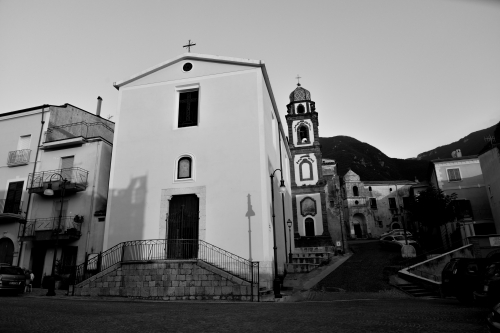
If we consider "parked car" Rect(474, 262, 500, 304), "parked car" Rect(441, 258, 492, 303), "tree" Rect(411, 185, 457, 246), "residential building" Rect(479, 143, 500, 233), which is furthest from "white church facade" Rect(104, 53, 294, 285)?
"tree" Rect(411, 185, 457, 246)

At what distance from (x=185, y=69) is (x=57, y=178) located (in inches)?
391

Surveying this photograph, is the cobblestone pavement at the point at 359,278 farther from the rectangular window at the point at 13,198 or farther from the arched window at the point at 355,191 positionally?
the arched window at the point at 355,191

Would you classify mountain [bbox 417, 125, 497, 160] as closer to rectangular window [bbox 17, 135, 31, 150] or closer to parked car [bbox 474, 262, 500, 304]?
parked car [bbox 474, 262, 500, 304]

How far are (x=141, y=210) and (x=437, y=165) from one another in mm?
31704

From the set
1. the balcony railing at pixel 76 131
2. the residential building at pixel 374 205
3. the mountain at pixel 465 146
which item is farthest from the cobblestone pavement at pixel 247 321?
the mountain at pixel 465 146

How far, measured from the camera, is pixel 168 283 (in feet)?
45.5

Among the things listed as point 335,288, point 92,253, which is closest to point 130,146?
point 92,253

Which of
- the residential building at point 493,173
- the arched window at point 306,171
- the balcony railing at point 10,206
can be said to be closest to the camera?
the balcony railing at point 10,206

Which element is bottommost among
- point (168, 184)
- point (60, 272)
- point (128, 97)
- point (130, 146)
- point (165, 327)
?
point (165, 327)

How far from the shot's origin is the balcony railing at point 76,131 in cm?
2225

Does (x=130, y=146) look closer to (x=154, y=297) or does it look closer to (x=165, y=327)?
(x=154, y=297)

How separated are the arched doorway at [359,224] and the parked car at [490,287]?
48139 millimetres

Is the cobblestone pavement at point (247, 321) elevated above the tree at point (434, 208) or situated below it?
below

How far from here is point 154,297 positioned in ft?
45.2
